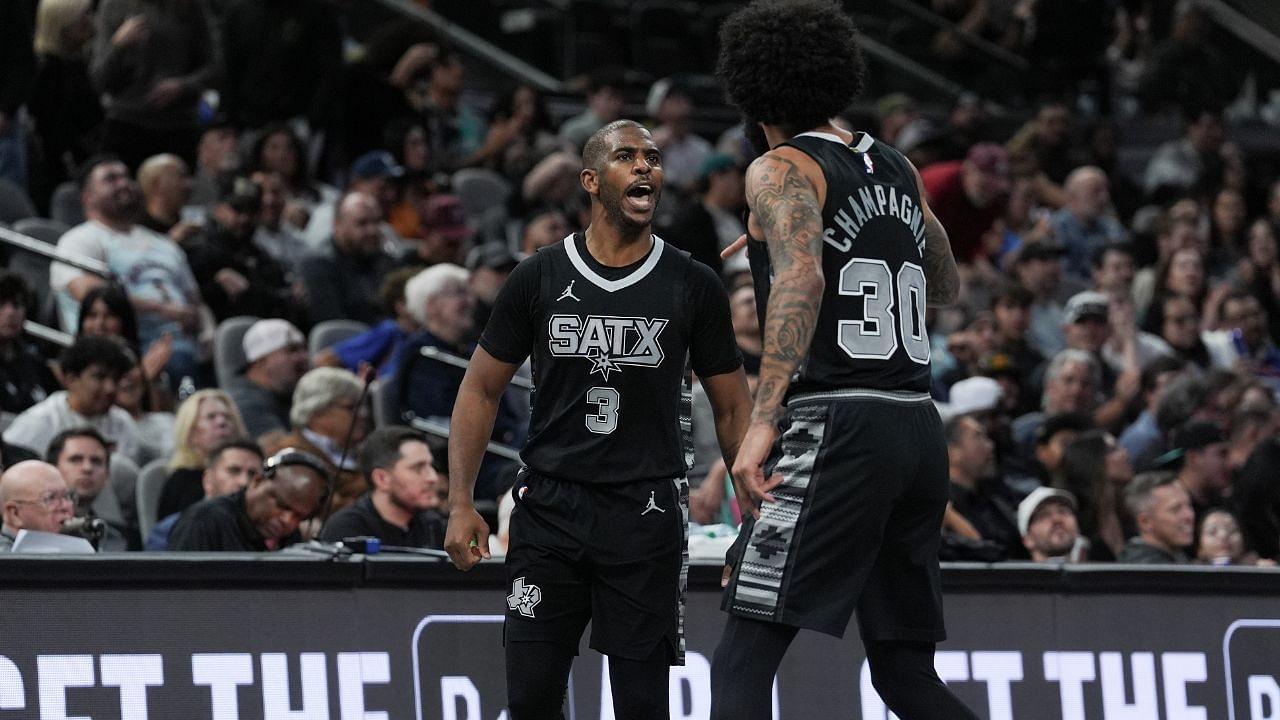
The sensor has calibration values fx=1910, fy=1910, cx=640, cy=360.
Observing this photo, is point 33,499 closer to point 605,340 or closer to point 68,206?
point 605,340

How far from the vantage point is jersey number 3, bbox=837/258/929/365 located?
5137 millimetres

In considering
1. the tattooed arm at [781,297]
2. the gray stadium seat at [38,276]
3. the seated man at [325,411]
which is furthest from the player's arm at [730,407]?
the gray stadium seat at [38,276]

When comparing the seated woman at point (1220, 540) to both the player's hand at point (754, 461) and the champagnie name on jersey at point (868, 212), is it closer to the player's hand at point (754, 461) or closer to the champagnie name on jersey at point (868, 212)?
the champagnie name on jersey at point (868, 212)

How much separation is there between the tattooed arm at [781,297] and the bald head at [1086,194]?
11843mm

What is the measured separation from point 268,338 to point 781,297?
20.9 feet

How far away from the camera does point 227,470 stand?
8.91 meters

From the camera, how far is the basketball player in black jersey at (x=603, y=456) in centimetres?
537

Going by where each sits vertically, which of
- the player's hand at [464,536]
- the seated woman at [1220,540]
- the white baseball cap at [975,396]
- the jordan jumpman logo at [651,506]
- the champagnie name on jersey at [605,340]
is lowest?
the seated woman at [1220,540]

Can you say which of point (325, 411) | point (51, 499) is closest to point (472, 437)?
point (51, 499)

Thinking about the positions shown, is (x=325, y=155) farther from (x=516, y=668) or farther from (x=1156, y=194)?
(x=516, y=668)

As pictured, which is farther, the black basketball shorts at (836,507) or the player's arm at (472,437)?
the player's arm at (472,437)

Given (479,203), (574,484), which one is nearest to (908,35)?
(479,203)

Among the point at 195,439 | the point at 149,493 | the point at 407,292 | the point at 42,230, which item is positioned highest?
the point at 42,230

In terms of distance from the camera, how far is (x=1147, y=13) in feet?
69.6
